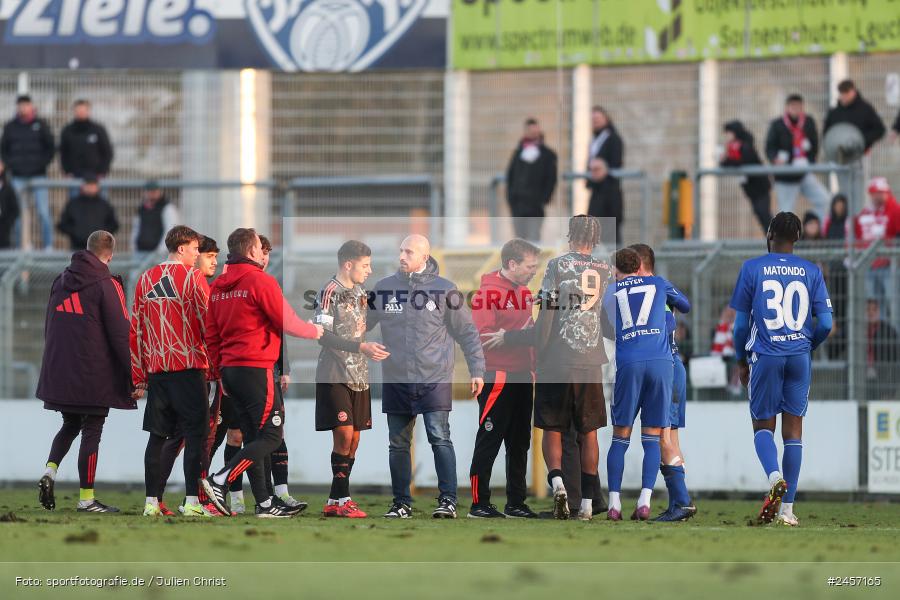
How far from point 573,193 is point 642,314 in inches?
328

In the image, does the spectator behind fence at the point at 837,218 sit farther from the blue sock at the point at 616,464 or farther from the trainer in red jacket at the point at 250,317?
the trainer in red jacket at the point at 250,317

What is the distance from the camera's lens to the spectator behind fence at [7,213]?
19.1 m

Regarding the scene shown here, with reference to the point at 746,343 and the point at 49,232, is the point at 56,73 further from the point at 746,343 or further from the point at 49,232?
the point at 746,343

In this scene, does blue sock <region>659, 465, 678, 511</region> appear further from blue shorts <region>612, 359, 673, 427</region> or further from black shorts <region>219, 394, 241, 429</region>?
black shorts <region>219, 394, 241, 429</region>

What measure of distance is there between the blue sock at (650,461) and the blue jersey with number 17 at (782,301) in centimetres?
98

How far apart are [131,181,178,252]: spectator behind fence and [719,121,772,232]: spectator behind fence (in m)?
6.60

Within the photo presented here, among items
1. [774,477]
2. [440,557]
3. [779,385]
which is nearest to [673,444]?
[779,385]

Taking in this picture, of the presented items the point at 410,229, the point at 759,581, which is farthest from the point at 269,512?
the point at 410,229

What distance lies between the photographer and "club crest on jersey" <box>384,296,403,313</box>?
11430 mm

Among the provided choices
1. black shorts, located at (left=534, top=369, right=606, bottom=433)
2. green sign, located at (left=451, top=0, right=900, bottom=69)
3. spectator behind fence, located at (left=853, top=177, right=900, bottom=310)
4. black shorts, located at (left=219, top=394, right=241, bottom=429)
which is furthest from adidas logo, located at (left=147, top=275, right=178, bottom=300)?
green sign, located at (left=451, top=0, right=900, bottom=69)

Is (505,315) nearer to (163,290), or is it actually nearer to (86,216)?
(163,290)

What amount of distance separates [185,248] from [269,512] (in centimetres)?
195

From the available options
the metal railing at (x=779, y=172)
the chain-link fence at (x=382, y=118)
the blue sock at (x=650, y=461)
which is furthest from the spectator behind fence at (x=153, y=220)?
the blue sock at (x=650, y=461)

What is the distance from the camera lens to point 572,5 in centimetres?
1919
